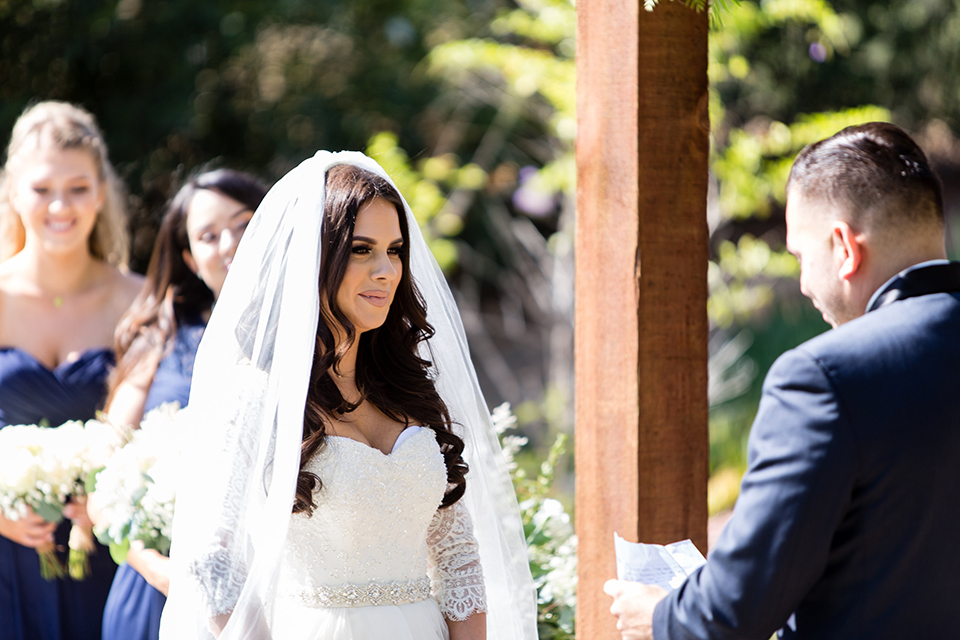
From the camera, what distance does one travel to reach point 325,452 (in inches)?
81.1

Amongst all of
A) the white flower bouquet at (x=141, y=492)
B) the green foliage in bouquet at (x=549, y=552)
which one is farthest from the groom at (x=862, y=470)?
the white flower bouquet at (x=141, y=492)

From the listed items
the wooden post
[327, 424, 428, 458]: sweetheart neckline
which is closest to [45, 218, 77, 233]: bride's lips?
[327, 424, 428, 458]: sweetheart neckline

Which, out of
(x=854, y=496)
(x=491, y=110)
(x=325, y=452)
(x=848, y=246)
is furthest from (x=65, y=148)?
(x=491, y=110)

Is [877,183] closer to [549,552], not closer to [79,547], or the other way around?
[549,552]

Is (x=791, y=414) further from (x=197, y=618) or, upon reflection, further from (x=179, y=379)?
(x=179, y=379)

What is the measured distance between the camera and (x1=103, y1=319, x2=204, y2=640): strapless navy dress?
3.05 m

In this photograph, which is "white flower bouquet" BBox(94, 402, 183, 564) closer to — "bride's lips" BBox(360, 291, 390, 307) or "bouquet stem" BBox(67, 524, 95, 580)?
→ "bouquet stem" BBox(67, 524, 95, 580)

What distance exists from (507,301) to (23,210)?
305 inches

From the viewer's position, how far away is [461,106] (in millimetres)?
9742

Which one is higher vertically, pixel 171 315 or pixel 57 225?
pixel 57 225

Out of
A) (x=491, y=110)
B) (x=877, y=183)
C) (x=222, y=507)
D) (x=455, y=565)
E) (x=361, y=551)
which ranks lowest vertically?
(x=455, y=565)

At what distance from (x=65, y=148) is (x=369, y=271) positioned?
A: 2.13 m

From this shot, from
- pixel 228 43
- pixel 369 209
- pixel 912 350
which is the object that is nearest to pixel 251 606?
pixel 369 209

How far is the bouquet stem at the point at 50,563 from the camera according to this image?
323cm
